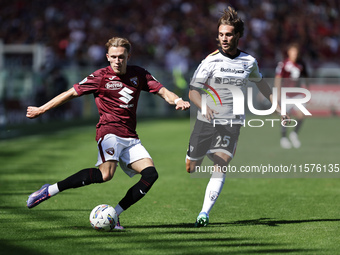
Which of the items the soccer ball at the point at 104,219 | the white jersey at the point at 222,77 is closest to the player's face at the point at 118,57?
the white jersey at the point at 222,77

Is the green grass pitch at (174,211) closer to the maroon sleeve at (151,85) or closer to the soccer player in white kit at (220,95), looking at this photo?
the soccer player in white kit at (220,95)

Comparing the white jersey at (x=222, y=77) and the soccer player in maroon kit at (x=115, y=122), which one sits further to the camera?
the white jersey at (x=222, y=77)

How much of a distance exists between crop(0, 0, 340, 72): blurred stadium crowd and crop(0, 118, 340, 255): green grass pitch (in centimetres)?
1390

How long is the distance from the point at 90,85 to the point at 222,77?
1.42 metres

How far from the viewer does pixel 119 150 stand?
665cm

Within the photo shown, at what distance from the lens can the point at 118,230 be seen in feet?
21.7

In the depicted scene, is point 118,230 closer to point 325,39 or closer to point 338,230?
point 338,230

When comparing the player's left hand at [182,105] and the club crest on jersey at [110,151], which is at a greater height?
the player's left hand at [182,105]

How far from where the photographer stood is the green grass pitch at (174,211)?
231 inches

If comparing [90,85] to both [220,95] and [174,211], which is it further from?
[174,211]

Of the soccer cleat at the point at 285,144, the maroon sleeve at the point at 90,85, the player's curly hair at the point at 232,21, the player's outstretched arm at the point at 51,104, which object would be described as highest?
the player's curly hair at the point at 232,21

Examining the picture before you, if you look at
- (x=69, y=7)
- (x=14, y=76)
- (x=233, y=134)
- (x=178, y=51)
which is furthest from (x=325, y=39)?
(x=233, y=134)

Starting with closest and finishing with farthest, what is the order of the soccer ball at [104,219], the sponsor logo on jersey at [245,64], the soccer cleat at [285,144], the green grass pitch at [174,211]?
the green grass pitch at [174,211] < the soccer ball at [104,219] < the sponsor logo on jersey at [245,64] < the soccer cleat at [285,144]

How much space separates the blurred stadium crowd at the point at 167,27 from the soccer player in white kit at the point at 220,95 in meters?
20.7
